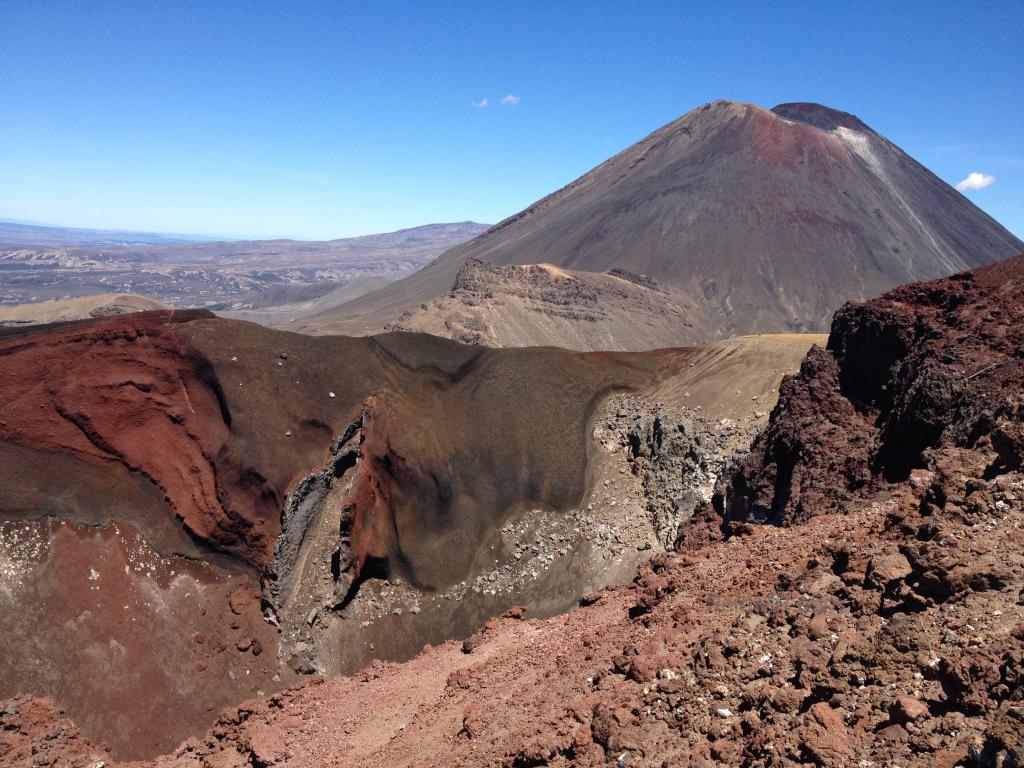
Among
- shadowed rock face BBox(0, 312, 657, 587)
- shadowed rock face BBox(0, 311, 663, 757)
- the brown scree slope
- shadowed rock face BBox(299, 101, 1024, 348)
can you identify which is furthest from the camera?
shadowed rock face BBox(299, 101, 1024, 348)

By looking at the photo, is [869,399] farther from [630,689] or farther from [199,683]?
[199,683]

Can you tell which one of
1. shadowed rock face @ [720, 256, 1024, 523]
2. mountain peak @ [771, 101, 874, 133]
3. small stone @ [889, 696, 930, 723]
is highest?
mountain peak @ [771, 101, 874, 133]

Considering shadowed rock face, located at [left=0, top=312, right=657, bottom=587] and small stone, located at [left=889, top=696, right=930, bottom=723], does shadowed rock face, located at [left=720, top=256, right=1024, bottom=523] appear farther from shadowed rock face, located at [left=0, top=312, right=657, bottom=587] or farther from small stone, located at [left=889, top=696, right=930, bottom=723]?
shadowed rock face, located at [left=0, top=312, right=657, bottom=587]

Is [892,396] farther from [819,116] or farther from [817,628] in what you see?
[819,116]

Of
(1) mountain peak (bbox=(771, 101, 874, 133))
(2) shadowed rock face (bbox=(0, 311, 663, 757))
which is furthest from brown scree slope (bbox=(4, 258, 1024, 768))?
(1) mountain peak (bbox=(771, 101, 874, 133))

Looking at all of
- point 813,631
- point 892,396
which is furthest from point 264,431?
point 892,396

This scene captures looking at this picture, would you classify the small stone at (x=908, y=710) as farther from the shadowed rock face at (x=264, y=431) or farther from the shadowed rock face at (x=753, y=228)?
the shadowed rock face at (x=753, y=228)

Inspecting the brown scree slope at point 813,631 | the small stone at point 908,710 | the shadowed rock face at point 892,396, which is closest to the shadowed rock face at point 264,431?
the brown scree slope at point 813,631

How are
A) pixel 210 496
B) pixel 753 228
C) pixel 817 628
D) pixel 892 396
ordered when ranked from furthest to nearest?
pixel 753 228 < pixel 210 496 < pixel 892 396 < pixel 817 628
